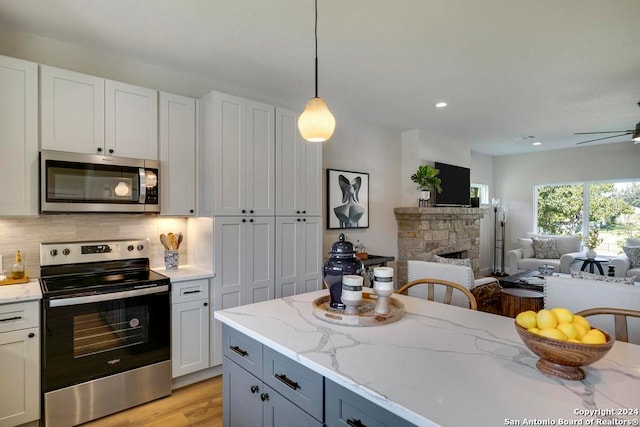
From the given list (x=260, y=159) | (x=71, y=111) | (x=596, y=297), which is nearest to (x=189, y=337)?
(x=260, y=159)

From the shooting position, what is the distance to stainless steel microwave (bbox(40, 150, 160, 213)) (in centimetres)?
232

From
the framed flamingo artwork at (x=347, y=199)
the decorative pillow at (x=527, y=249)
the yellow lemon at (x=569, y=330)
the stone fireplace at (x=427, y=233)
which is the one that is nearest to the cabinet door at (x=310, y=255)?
the framed flamingo artwork at (x=347, y=199)

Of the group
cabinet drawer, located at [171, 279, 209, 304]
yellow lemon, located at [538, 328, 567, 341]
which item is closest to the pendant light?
yellow lemon, located at [538, 328, 567, 341]

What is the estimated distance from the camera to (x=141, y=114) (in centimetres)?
271

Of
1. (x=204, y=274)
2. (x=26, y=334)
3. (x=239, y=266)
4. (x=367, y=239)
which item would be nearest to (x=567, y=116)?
(x=367, y=239)

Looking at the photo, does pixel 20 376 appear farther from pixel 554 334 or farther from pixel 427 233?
pixel 427 233

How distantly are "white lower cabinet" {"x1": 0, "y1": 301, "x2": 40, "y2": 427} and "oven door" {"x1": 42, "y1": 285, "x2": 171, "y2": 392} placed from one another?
52mm

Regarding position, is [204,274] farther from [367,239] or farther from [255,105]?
[367,239]

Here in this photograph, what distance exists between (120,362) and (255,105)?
7.37 ft

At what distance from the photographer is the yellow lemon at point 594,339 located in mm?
996

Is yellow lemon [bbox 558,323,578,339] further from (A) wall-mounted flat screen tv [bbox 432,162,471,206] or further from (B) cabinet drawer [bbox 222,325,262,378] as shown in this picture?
(A) wall-mounted flat screen tv [bbox 432,162,471,206]

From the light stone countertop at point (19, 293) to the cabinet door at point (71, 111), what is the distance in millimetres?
919

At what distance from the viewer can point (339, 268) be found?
1.62 metres

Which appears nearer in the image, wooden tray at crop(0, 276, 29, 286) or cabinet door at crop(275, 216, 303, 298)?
wooden tray at crop(0, 276, 29, 286)
